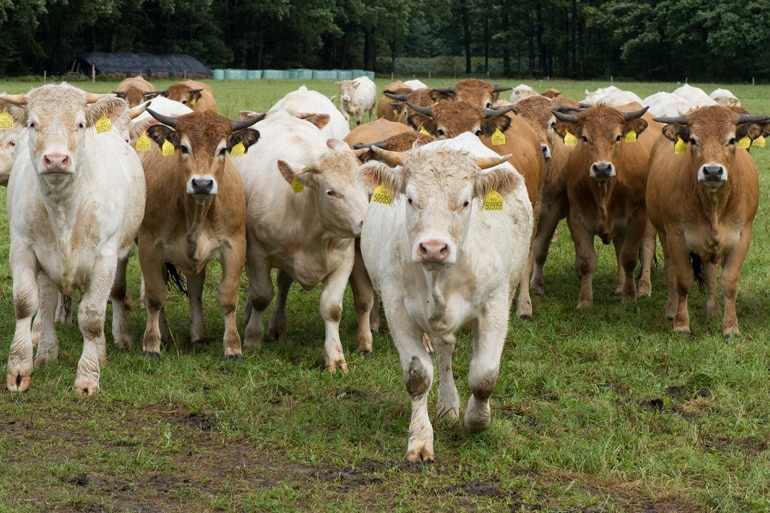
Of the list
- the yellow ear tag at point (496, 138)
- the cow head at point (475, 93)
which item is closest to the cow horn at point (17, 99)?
the yellow ear tag at point (496, 138)

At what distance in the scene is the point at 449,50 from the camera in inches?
4245

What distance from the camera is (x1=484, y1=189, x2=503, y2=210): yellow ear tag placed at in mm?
6159

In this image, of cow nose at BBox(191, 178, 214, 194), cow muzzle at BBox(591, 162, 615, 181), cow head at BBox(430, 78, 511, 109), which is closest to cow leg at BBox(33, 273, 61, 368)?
cow nose at BBox(191, 178, 214, 194)

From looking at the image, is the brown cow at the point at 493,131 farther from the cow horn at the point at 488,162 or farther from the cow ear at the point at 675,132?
the cow horn at the point at 488,162

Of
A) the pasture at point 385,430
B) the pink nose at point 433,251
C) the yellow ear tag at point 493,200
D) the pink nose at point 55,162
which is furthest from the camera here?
the pink nose at point 55,162

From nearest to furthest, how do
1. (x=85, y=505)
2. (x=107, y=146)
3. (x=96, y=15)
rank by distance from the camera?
(x=85, y=505), (x=107, y=146), (x=96, y=15)

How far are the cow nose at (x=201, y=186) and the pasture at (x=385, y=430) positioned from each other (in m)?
1.37

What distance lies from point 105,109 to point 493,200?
3222 mm

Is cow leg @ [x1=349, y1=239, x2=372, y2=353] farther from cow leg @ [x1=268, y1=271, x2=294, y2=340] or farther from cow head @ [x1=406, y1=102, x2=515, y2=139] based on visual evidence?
cow head @ [x1=406, y1=102, x2=515, y2=139]

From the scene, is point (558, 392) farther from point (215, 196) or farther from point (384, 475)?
point (215, 196)

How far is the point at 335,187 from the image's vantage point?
863cm

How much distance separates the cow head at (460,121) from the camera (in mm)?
10141

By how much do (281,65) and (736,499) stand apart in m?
80.9

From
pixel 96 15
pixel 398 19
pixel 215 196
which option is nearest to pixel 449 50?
pixel 398 19
